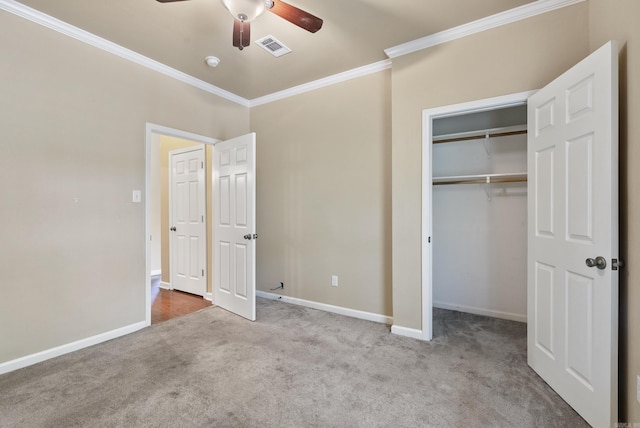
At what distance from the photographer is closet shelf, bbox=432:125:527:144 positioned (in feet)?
10.2

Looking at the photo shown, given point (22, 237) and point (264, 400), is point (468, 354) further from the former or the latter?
point (22, 237)

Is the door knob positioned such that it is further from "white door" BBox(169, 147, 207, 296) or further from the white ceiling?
"white door" BBox(169, 147, 207, 296)

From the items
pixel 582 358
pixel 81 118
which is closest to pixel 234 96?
pixel 81 118

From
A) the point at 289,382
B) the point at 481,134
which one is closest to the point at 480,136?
the point at 481,134

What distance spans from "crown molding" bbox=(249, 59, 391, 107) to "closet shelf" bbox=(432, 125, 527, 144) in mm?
1124

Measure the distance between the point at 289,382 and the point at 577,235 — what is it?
2.08 metres

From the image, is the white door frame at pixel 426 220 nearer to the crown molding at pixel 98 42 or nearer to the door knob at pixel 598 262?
the door knob at pixel 598 262

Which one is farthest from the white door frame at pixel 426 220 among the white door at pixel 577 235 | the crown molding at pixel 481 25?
the white door at pixel 577 235

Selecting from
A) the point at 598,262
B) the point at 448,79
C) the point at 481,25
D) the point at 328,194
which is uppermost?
the point at 481,25

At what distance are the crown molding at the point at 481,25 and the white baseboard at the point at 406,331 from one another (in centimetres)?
264

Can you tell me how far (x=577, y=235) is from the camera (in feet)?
5.66

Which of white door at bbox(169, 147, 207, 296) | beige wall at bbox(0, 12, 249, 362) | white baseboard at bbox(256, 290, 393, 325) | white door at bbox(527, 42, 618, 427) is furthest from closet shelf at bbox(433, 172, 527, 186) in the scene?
beige wall at bbox(0, 12, 249, 362)

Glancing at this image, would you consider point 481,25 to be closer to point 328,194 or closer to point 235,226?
point 328,194

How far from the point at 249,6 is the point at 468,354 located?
120 inches
